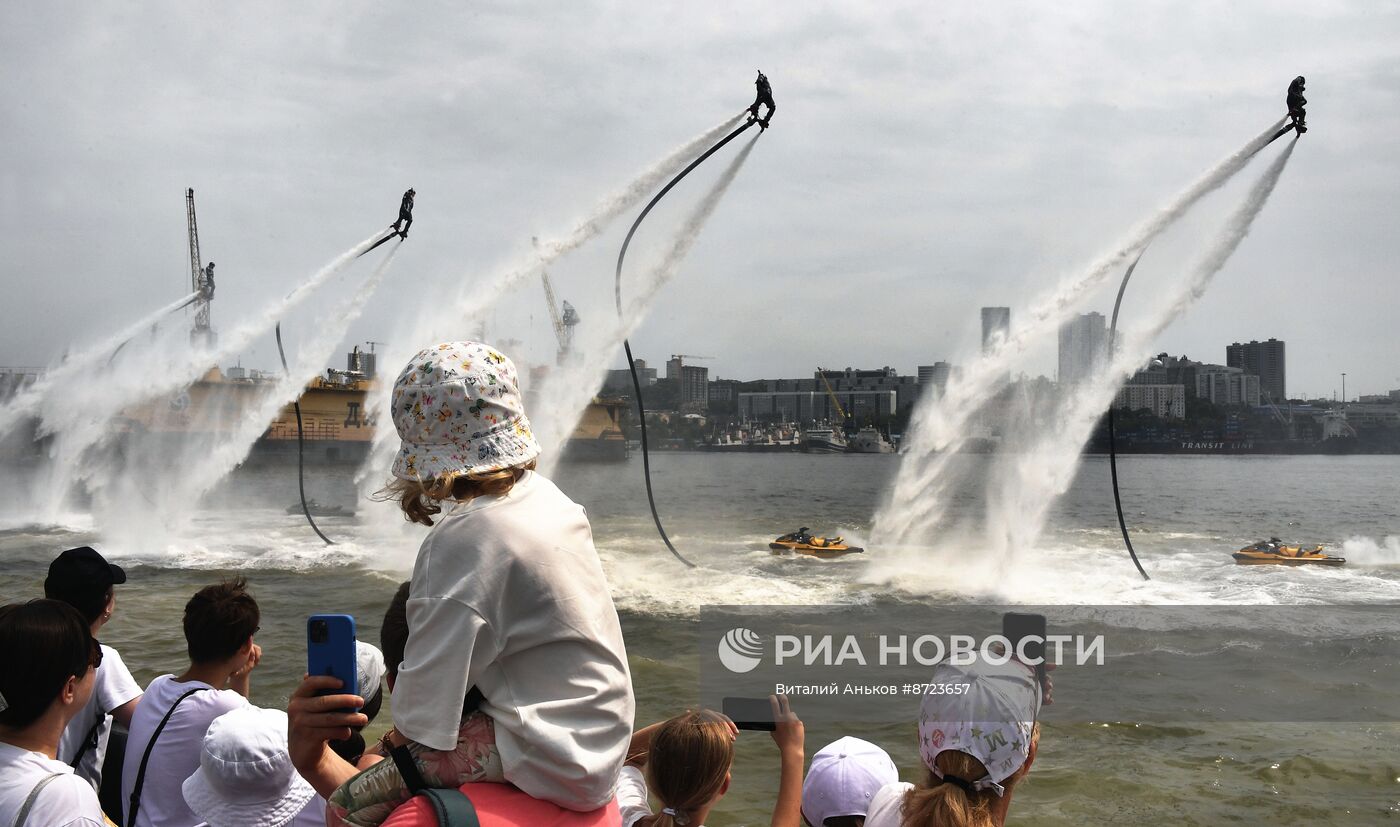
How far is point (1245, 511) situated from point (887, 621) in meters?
54.0

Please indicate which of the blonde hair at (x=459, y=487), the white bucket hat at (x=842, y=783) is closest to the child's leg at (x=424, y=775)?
the blonde hair at (x=459, y=487)

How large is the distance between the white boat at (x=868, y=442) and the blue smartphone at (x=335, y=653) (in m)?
82.2

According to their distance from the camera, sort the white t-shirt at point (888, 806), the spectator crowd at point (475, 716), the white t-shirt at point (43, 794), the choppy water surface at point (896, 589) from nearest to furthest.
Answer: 1. the spectator crowd at point (475, 716)
2. the white t-shirt at point (43, 794)
3. the white t-shirt at point (888, 806)
4. the choppy water surface at point (896, 589)

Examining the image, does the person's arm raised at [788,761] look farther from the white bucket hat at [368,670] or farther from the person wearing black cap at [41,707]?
the person wearing black cap at [41,707]

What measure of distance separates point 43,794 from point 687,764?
1.89m

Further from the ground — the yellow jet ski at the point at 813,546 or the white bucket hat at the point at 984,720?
the white bucket hat at the point at 984,720

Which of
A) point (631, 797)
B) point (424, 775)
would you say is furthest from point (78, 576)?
point (424, 775)

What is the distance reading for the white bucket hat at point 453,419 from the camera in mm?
2152

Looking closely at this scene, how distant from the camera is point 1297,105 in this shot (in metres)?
17.8

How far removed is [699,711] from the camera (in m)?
3.27

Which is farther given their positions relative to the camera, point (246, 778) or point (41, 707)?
point (246, 778)

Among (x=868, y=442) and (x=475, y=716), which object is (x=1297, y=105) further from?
(x=868, y=442)

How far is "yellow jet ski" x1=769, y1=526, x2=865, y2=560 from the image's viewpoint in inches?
1008

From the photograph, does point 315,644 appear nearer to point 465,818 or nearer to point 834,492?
point 465,818
